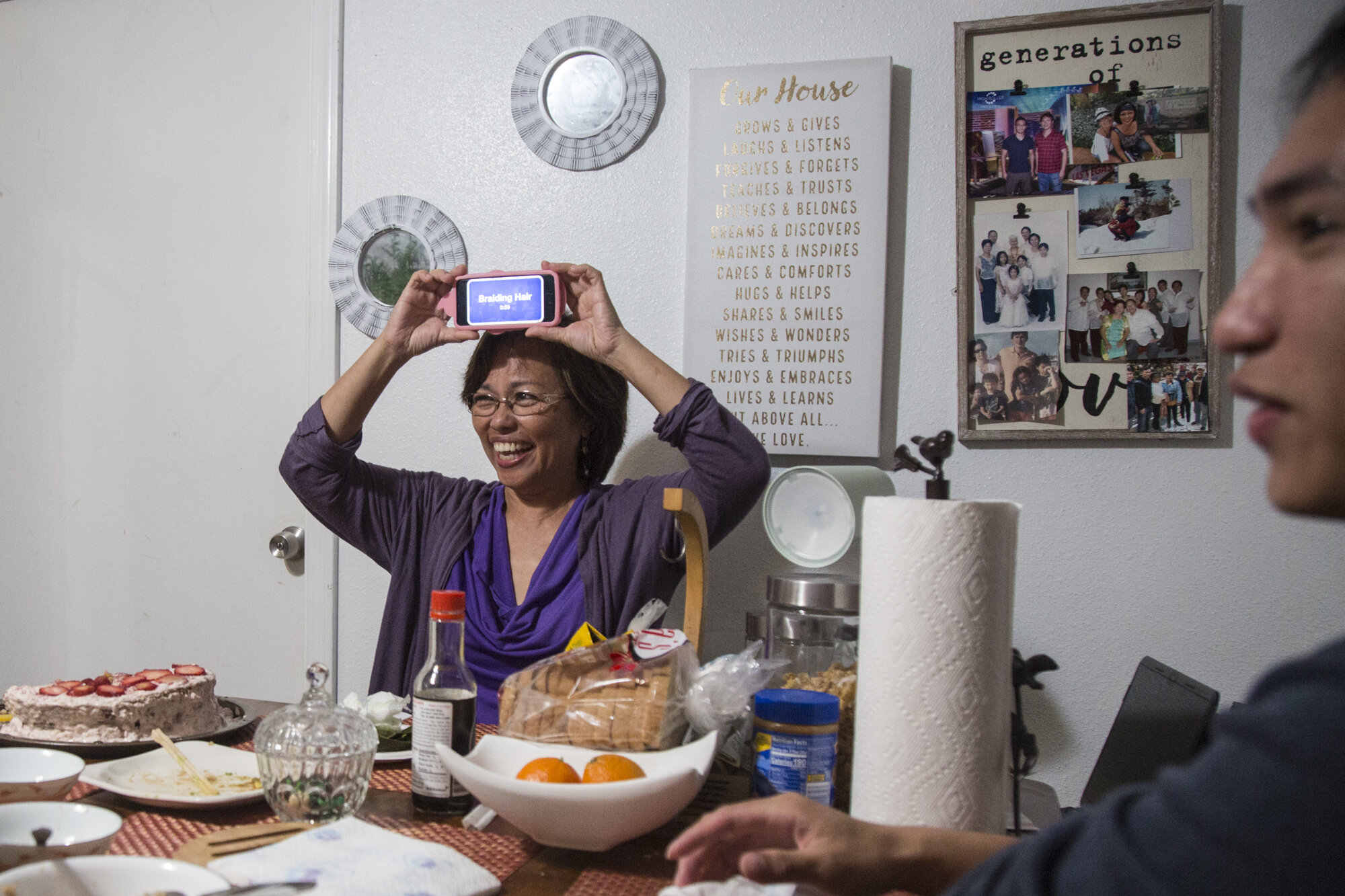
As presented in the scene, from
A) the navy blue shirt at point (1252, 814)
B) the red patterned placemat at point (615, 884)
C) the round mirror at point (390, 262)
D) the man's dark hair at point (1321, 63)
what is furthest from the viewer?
the round mirror at point (390, 262)

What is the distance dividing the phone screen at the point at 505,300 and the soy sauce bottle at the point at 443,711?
2.63ft

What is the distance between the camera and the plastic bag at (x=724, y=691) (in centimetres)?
91

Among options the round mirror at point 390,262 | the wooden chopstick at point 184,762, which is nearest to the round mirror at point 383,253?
the round mirror at point 390,262

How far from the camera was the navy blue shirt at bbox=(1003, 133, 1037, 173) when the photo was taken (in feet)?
5.41

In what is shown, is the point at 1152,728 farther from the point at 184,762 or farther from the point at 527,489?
the point at 184,762

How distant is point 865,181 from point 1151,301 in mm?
532

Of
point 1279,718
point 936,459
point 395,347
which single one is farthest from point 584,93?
point 1279,718

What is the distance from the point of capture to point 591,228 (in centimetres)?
189

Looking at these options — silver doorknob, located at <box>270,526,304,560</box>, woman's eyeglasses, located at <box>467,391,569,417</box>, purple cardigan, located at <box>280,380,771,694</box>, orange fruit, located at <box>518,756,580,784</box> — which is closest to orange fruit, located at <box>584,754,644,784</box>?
orange fruit, located at <box>518,756,580,784</box>

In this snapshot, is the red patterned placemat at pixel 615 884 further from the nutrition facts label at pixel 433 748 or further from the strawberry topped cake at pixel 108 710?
the strawberry topped cake at pixel 108 710

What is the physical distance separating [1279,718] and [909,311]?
1.39 m

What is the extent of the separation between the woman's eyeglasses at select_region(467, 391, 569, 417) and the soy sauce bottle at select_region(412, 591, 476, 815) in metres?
0.80

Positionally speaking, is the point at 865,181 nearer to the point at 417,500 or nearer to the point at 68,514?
the point at 417,500

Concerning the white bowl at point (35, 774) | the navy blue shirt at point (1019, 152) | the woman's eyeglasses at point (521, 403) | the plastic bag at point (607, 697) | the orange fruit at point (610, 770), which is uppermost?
the navy blue shirt at point (1019, 152)
